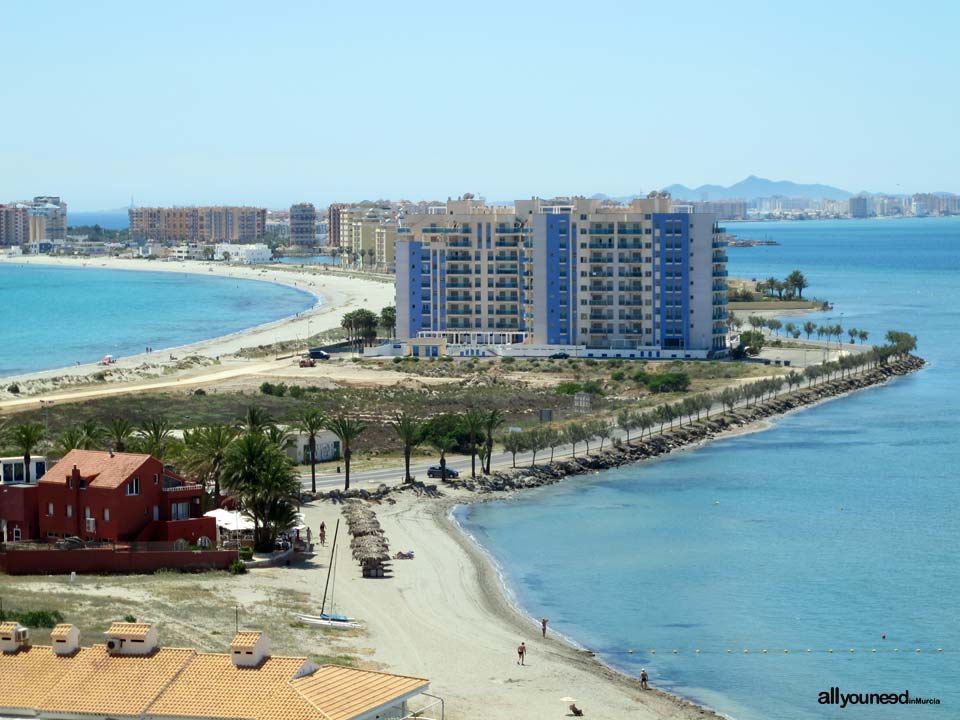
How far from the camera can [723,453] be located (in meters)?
78.2

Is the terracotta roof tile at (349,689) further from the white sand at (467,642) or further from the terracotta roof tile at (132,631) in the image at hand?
the white sand at (467,642)

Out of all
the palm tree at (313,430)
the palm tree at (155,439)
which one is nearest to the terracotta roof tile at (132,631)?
the palm tree at (155,439)

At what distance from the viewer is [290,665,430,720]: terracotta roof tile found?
Result: 93.5ft

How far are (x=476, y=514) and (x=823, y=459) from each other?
21776mm

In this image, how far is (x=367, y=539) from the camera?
52.3 metres

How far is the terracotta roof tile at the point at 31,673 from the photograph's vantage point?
96.3 feet

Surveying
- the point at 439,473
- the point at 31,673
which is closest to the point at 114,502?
the point at 31,673

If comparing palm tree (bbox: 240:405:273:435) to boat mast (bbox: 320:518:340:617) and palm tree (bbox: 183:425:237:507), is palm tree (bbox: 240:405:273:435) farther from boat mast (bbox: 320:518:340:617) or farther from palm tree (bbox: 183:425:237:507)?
boat mast (bbox: 320:518:340:617)

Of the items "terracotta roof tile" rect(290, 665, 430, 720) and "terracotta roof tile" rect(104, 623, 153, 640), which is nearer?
"terracotta roof tile" rect(290, 665, 430, 720)

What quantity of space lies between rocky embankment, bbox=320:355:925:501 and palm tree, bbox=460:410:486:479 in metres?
1.39

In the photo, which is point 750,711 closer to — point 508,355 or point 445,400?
point 445,400

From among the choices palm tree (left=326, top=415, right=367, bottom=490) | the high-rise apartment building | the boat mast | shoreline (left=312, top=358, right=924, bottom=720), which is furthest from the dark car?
the high-rise apartment building

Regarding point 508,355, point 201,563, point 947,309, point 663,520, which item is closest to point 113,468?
point 201,563

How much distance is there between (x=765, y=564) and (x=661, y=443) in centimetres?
2544
